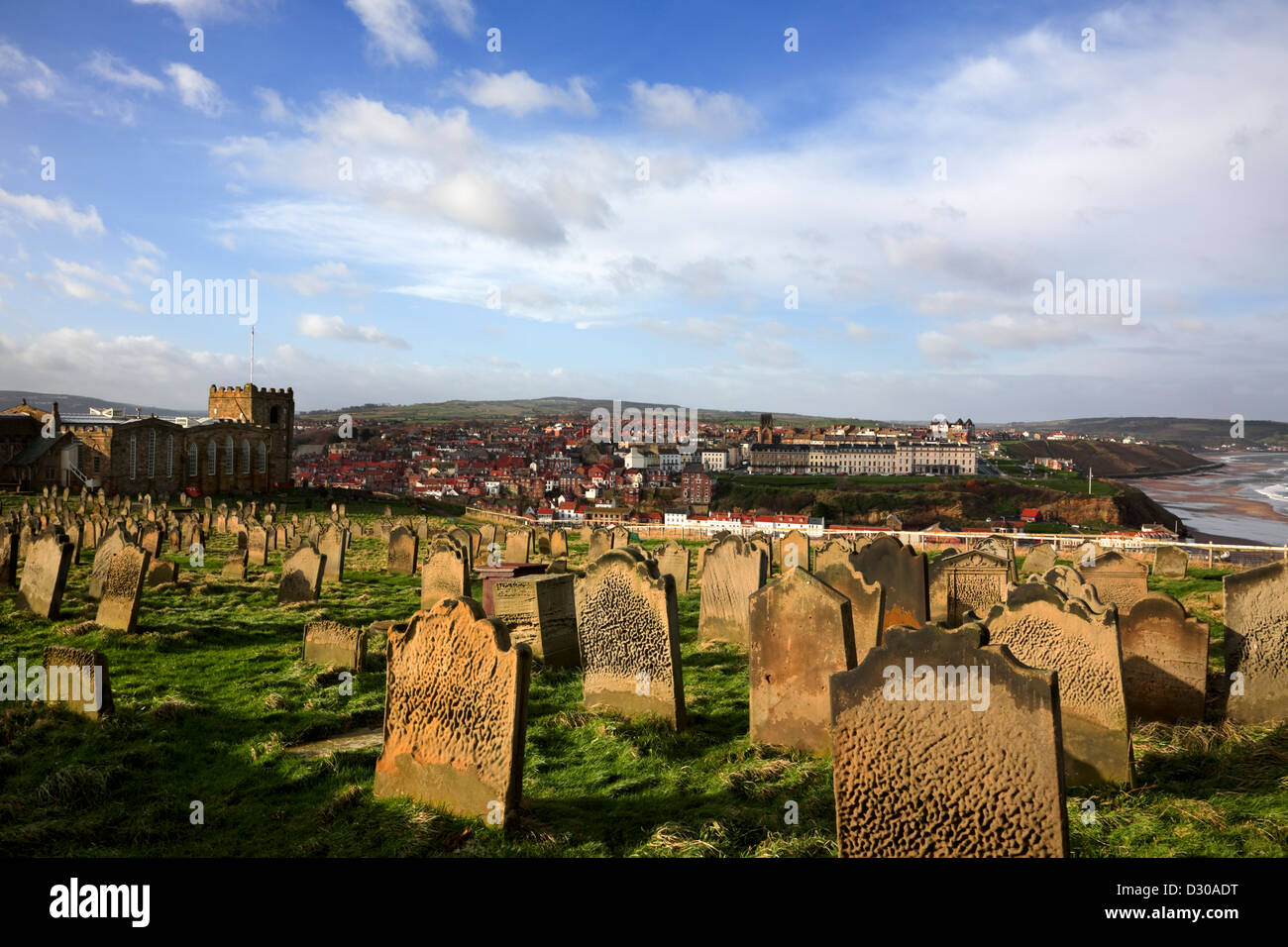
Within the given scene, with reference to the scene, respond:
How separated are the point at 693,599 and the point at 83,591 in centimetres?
1188

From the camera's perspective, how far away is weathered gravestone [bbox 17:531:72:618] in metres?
11.9

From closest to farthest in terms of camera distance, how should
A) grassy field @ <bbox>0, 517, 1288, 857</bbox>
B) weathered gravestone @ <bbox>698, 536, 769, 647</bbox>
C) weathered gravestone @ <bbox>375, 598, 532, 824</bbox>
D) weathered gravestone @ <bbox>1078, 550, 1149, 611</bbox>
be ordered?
grassy field @ <bbox>0, 517, 1288, 857</bbox> → weathered gravestone @ <bbox>375, 598, 532, 824</bbox> → weathered gravestone @ <bbox>1078, 550, 1149, 611</bbox> → weathered gravestone @ <bbox>698, 536, 769, 647</bbox>

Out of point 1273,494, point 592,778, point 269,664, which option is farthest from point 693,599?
point 1273,494

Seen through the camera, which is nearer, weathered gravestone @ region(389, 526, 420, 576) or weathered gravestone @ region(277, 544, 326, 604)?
weathered gravestone @ region(277, 544, 326, 604)

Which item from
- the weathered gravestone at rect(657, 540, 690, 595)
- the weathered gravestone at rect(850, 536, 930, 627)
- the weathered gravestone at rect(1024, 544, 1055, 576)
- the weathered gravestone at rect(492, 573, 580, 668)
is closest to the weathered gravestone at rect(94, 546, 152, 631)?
the weathered gravestone at rect(492, 573, 580, 668)

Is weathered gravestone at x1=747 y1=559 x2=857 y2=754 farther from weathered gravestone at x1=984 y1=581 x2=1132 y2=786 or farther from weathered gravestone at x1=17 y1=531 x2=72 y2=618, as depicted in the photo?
weathered gravestone at x1=17 y1=531 x2=72 y2=618

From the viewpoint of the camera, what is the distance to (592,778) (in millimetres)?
6605

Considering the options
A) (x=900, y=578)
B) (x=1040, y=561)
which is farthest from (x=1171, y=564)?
(x=900, y=578)

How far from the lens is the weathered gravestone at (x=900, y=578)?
10734 millimetres

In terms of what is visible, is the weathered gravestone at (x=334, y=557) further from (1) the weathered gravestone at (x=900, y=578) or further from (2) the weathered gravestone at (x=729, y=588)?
(1) the weathered gravestone at (x=900, y=578)

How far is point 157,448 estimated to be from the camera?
58.0 m

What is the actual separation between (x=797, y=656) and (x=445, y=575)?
26.0ft

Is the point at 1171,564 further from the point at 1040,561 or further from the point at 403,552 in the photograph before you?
the point at 403,552

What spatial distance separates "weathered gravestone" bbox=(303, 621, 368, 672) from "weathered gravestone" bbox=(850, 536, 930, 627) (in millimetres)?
7059
